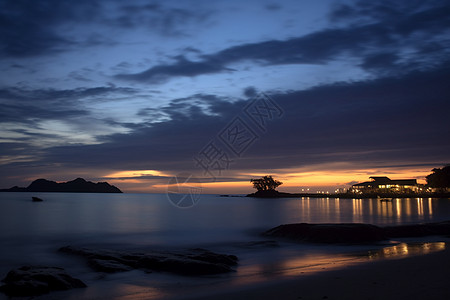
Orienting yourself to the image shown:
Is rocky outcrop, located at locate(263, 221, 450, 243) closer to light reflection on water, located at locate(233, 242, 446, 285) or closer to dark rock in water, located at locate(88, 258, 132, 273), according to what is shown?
light reflection on water, located at locate(233, 242, 446, 285)

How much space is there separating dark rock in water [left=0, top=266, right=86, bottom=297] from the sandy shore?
15.2 feet

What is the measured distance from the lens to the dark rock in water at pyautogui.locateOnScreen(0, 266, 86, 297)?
1043 centimetres

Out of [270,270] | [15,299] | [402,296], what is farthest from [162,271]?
[402,296]

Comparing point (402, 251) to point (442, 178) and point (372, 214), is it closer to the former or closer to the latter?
point (372, 214)

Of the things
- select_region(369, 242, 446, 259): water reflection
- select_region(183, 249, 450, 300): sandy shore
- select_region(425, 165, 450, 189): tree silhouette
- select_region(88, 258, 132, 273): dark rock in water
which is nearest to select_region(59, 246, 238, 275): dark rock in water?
select_region(88, 258, 132, 273): dark rock in water

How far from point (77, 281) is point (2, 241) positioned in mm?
20576

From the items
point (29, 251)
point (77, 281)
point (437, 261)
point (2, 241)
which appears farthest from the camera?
point (2, 241)

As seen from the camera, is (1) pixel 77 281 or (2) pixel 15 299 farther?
(1) pixel 77 281

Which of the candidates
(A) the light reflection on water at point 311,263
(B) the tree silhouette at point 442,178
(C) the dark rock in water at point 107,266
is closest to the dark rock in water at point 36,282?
(C) the dark rock in water at point 107,266

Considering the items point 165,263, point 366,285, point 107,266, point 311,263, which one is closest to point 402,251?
point 311,263

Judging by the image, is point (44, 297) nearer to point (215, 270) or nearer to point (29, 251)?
point (215, 270)

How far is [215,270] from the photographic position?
13438 millimetres

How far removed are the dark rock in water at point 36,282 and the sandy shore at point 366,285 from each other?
463 centimetres

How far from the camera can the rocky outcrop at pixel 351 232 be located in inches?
862
